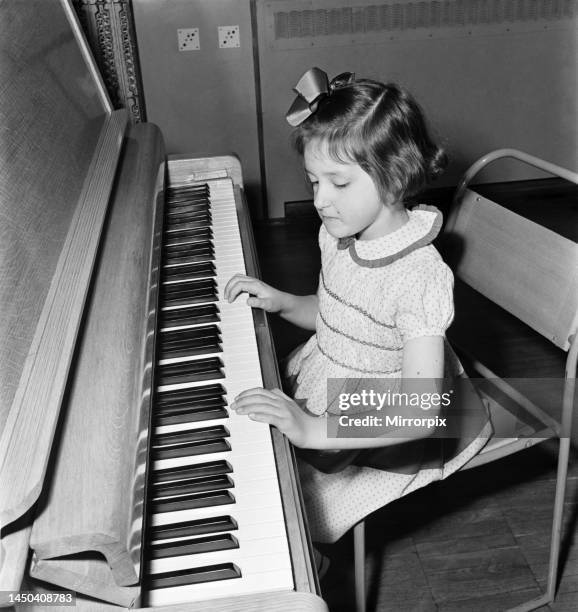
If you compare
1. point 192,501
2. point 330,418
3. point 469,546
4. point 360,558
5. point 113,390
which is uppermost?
point 113,390

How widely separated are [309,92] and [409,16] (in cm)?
283

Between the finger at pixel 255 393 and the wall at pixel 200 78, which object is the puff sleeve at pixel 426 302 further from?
the wall at pixel 200 78

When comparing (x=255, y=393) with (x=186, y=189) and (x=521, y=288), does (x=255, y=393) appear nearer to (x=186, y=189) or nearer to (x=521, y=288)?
(x=521, y=288)

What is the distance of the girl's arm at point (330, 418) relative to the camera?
125 centimetres

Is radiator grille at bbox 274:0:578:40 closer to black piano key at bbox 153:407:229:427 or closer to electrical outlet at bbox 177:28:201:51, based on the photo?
electrical outlet at bbox 177:28:201:51

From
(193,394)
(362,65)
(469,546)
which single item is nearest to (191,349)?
(193,394)

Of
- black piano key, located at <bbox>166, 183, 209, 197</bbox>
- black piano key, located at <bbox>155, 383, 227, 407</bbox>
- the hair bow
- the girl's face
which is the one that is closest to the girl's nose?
the girl's face

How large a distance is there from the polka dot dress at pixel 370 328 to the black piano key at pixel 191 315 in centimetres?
25

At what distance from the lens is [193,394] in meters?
1.31

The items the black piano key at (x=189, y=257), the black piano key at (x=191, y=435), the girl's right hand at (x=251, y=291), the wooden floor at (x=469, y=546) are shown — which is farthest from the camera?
the wooden floor at (x=469, y=546)

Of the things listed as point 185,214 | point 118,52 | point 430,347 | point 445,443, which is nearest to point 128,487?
point 430,347

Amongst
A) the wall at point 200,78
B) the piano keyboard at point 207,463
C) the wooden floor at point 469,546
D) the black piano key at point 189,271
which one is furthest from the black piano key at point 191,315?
the wall at point 200,78

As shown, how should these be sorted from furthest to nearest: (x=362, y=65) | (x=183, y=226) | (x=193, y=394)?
1. (x=362, y=65)
2. (x=183, y=226)
3. (x=193, y=394)

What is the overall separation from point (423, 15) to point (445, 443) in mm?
2959
